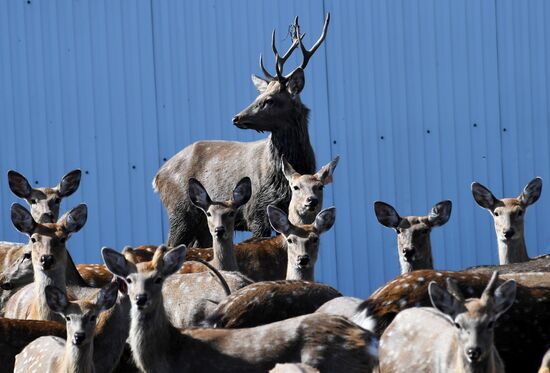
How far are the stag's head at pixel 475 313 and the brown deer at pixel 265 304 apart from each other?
150 cm

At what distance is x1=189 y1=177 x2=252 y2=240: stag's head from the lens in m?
11.0

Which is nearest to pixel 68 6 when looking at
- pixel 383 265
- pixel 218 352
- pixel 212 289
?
pixel 383 265

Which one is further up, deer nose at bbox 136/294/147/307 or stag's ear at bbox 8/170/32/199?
stag's ear at bbox 8/170/32/199

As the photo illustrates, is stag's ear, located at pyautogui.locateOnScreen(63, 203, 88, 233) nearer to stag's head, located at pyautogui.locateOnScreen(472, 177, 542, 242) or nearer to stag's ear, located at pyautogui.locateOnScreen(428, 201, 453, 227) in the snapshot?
stag's ear, located at pyautogui.locateOnScreen(428, 201, 453, 227)

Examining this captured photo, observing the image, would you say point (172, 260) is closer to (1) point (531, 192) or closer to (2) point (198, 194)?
(2) point (198, 194)

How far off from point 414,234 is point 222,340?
8.83 feet

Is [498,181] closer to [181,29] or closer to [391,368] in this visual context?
[181,29]

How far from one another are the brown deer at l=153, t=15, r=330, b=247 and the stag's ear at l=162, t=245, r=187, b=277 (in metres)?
4.62

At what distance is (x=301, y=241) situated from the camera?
10.5 meters

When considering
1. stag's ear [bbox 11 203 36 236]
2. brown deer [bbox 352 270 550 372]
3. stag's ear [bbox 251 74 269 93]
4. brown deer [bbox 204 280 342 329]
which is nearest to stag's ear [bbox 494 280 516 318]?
brown deer [bbox 352 270 550 372]

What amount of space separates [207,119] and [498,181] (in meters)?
2.65

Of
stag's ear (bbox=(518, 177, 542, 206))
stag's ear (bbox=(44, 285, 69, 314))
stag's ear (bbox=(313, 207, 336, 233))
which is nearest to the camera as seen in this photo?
stag's ear (bbox=(44, 285, 69, 314))

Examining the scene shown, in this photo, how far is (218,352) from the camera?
7906mm

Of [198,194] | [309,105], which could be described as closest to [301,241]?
[198,194]
